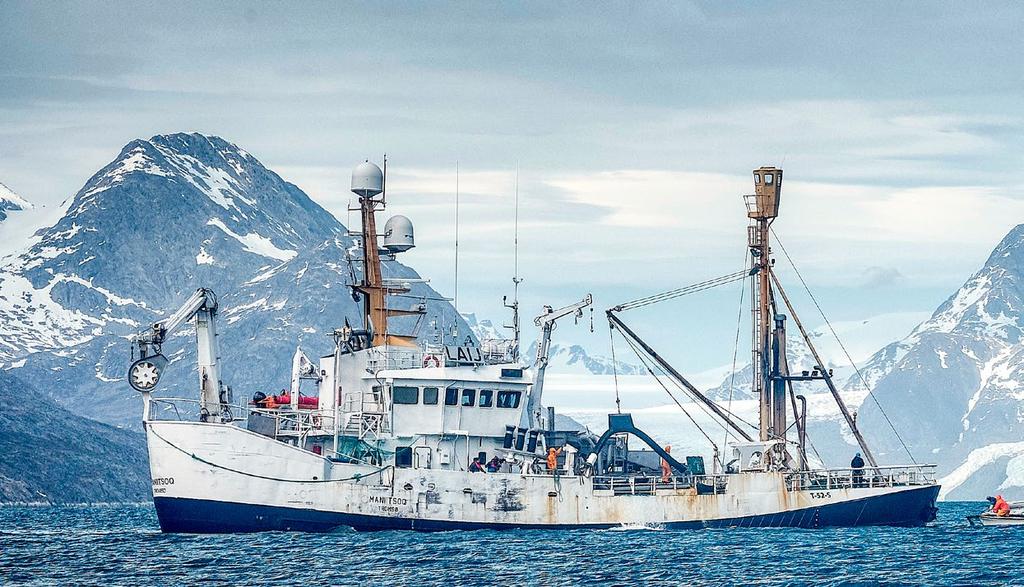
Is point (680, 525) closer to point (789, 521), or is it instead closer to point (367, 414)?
point (789, 521)

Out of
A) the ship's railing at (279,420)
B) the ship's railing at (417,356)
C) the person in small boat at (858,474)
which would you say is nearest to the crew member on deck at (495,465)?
the ship's railing at (417,356)

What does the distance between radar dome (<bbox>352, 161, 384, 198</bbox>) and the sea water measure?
1680 cm

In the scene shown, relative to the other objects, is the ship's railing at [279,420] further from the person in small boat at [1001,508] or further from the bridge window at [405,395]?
the person in small boat at [1001,508]

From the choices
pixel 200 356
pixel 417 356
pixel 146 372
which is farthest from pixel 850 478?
pixel 146 372

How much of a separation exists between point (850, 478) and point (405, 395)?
1952 centimetres

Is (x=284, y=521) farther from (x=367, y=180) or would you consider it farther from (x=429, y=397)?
(x=367, y=180)

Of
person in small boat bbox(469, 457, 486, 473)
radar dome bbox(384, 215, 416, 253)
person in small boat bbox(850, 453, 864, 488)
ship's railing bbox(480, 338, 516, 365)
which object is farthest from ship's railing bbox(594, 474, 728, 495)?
radar dome bbox(384, 215, 416, 253)

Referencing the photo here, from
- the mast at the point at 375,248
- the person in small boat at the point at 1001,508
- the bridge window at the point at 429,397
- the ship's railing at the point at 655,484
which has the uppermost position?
the mast at the point at 375,248

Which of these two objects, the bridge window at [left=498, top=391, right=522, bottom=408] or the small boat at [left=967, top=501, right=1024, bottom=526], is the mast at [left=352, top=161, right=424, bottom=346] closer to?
the bridge window at [left=498, top=391, right=522, bottom=408]

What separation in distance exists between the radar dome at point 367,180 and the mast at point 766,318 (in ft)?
55.8

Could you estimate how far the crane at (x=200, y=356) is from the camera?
212 feet

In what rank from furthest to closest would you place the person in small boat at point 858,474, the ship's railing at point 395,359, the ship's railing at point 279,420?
the person in small boat at point 858,474 → the ship's railing at point 395,359 → the ship's railing at point 279,420

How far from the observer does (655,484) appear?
66188 millimetres

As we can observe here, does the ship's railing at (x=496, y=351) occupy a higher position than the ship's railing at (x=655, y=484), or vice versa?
the ship's railing at (x=496, y=351)
